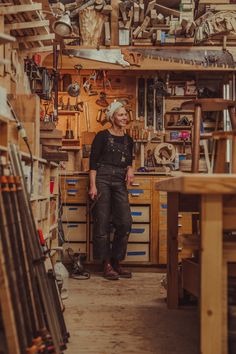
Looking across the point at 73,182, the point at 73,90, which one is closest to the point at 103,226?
the point at 73,182

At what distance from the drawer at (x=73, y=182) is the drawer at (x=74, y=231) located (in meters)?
0.41

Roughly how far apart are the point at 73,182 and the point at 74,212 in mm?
328

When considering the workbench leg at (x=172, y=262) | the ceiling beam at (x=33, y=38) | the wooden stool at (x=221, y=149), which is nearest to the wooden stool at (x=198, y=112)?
the workbench leg at (x=172, y=262)

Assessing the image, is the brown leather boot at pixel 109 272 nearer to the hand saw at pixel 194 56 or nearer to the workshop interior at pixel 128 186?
the workshop interior at pixel 128 186

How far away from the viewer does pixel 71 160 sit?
5.96m

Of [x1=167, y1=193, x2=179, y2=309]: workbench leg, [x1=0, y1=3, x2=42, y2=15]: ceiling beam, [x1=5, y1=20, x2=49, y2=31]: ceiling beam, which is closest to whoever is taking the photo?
[x1=167, y1=193, x2=179, y2=309]: workbench leg

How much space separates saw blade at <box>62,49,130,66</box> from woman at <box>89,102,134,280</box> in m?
1.06

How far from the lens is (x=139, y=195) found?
514 centimetres

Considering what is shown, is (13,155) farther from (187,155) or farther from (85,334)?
(187,155)

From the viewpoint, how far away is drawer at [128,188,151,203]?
5141 mm

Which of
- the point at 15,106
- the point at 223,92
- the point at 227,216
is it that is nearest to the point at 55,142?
the point at 15,106

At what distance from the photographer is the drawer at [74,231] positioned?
203 inches

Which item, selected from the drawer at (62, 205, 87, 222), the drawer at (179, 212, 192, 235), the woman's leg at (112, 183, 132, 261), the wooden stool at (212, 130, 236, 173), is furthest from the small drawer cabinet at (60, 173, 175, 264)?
the wooden stool at (212, 130, 236, 173)

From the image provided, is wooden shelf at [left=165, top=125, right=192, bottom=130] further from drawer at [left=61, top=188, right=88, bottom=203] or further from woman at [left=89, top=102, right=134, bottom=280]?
drawer at [left=61, top=188, right=88, bottom=203]
